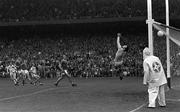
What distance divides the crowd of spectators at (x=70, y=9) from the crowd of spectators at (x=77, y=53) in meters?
2.52

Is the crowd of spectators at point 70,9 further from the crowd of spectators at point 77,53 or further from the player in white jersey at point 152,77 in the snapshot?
the player in white jersey at point 152,77

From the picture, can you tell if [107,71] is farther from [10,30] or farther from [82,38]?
[10,30]

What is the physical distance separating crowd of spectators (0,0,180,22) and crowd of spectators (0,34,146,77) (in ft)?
8.28

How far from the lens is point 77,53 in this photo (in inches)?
1519

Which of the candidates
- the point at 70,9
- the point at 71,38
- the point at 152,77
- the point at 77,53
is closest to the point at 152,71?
the point at 152,77

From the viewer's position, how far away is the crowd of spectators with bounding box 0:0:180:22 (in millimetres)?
38406

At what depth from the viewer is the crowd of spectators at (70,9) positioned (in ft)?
126

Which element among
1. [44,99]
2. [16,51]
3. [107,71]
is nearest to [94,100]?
[44,99]

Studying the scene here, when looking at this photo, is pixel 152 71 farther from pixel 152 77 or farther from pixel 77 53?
pixel 77 53

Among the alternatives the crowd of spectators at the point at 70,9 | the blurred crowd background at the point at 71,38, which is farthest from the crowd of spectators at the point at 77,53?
the crowd of spectators at the point at 70,9

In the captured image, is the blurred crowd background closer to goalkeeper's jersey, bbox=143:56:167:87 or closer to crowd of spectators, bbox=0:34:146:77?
crowd of spectators, bbox=0:34:146:77

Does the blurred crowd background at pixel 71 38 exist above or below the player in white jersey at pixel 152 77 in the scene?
above

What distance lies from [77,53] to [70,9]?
16.4 ft

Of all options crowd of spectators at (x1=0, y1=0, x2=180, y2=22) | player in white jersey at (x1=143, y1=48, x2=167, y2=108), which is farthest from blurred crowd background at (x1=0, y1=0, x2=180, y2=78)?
player in white jersey at (x1=143, y1=48, x2=167, y2=108)
